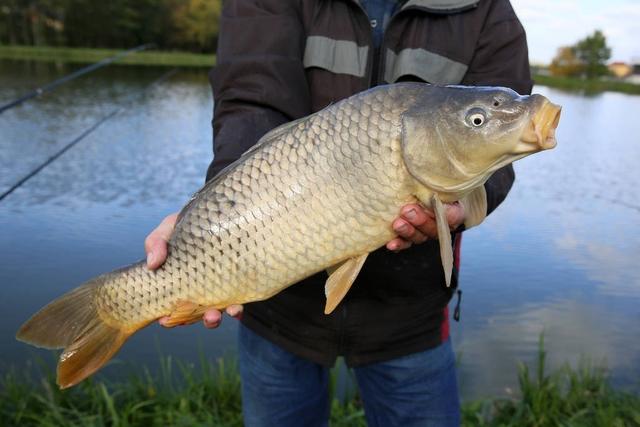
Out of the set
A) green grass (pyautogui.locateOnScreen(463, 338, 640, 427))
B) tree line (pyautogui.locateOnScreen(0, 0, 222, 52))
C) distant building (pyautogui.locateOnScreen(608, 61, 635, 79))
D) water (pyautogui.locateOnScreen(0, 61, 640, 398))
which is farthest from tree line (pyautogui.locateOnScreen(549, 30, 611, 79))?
green grass (pyautogui.locateOnScreen(463, 338, 640, 427))

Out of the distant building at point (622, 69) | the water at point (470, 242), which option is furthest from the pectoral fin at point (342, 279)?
the distant building at point (622, 69)

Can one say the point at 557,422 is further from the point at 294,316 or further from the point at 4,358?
the point at 4,358

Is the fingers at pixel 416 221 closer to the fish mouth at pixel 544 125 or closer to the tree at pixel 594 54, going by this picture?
the fish mouth at pixel 544 125

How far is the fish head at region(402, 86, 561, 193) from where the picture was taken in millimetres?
1088

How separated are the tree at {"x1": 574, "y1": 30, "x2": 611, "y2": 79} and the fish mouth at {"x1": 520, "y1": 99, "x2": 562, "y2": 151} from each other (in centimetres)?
4908

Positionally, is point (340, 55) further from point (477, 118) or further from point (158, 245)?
point (158, 245)

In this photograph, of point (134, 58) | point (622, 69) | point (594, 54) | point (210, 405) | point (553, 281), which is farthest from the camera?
point (622, 69)

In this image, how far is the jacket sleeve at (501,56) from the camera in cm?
139

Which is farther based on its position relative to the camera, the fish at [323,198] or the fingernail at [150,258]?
the fingernail at [150,258]

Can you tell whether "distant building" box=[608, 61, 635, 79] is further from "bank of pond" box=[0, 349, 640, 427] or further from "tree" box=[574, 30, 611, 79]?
"bank of pond" box=[0, 349, 640, 427]

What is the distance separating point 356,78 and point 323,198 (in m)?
0.38

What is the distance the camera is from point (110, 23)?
34.2 m

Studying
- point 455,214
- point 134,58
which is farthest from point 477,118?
point 134,58

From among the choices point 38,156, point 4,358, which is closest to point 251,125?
point 4,358
